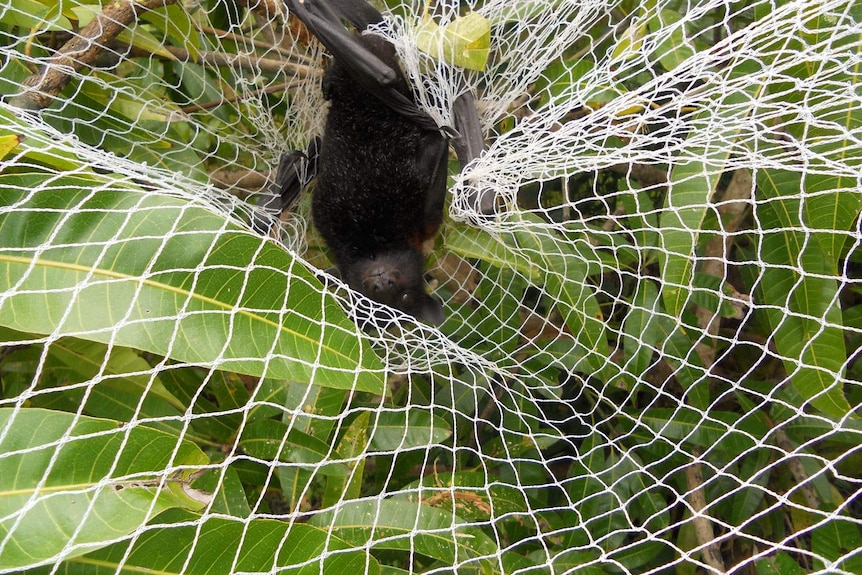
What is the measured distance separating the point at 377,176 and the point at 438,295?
0.35 m

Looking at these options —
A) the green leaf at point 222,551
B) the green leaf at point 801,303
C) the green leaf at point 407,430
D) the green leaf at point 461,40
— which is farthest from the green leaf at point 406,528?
the green leaf at point 461,40

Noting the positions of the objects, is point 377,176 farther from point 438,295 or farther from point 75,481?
point 75,481

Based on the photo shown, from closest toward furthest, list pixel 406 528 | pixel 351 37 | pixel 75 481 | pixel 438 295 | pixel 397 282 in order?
pixel 75 481, pixel 406 528, pixel 351 37, pixel 397 282, pixel 438 295

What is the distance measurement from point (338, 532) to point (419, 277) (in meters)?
0.68

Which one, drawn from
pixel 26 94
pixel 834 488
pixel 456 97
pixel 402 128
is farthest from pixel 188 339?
pixel 834 488

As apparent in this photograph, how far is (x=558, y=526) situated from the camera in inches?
49.3

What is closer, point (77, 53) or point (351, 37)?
point (77, 53)

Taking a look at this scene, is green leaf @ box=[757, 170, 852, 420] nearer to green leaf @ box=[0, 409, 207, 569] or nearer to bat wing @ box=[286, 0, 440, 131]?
bat wing @ box=[286, 0, 440, 131]

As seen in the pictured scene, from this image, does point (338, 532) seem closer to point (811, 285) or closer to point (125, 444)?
point (125, 444)

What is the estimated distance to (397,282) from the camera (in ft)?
4.94

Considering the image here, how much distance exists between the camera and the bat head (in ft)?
4.69

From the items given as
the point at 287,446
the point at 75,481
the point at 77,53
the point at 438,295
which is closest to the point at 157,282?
the point at 75,481

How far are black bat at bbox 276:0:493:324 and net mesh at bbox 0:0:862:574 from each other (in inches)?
3.0

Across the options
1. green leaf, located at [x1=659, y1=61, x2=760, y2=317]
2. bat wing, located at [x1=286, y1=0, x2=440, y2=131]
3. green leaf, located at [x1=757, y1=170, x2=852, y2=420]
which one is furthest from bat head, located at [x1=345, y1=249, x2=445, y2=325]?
green leaf, located at [x1=757, y1=170, x2=852, y2=420]
